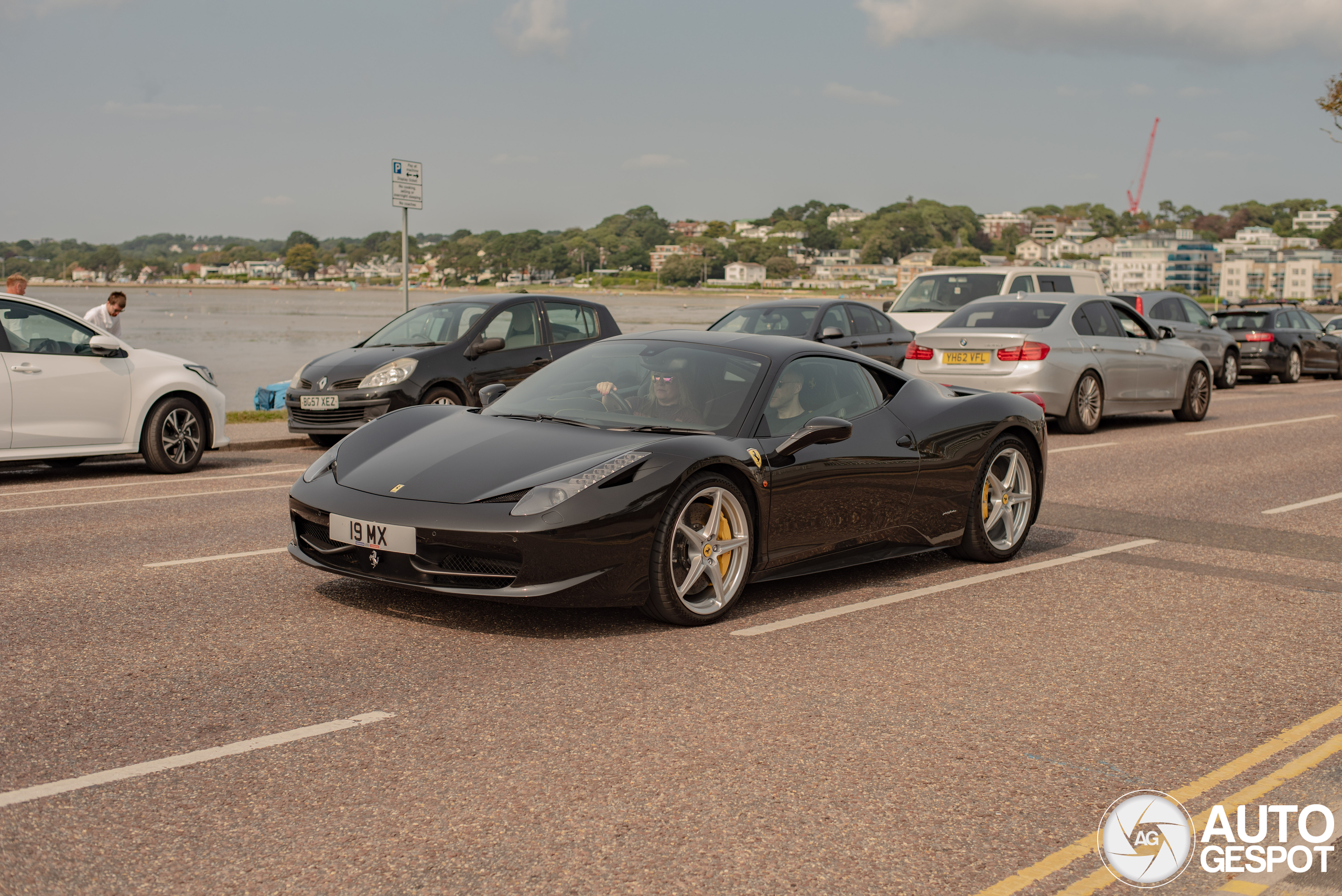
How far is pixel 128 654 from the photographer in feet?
16.6

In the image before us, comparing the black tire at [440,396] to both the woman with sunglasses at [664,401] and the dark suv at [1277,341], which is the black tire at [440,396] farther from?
the dark suv at [1277,341]

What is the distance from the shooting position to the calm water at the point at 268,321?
38.3m

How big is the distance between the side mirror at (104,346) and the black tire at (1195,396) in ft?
43.0

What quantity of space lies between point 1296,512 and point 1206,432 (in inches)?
252

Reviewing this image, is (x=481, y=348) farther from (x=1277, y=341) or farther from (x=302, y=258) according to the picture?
(x=302, y=258)

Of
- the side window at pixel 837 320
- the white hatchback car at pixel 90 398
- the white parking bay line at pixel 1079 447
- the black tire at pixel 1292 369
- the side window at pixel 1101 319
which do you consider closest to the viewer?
the white hatchback car at pixel 90 398

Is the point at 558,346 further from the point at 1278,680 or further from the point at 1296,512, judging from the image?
the point at 1278,680

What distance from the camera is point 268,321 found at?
73500 millimetres

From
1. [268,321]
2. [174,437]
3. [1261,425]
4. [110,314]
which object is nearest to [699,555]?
[174,437]

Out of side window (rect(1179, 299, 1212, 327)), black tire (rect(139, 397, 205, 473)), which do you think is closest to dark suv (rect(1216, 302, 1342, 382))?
side window (rect(1179, 299, 1212, 327))

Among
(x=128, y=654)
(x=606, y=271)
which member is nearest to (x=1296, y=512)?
(x=128, y=654)

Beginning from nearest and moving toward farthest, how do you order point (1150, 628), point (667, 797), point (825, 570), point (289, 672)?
point (667, 797) → point (289, 672) → point (1150, 628) → point (825, 570)

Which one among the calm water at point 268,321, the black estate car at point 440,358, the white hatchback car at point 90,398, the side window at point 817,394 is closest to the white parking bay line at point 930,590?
the side window at point 817,394

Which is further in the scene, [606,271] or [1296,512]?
[606,271]
